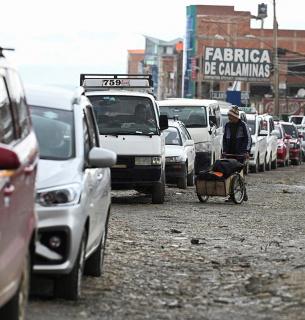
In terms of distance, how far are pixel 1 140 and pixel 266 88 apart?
4859 inches

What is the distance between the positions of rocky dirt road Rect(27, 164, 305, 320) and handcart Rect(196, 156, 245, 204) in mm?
816

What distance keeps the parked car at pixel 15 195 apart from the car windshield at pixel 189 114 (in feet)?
70.4

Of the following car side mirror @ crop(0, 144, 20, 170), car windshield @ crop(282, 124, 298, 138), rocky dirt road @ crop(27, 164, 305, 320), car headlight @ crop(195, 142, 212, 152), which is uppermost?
car side mirror @ crop(0, 144, 20, 170)

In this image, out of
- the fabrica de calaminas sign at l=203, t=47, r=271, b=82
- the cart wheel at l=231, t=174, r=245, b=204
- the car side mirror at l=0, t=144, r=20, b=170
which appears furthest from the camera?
the fabrica de calaminas sign at l=203, t=47, r=271, b=82

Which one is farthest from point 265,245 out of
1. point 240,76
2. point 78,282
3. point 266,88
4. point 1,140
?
point 266,88

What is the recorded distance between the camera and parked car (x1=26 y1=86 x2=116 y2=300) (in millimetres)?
7297

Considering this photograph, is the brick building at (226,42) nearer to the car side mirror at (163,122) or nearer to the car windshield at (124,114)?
the car windshield at (124,114)

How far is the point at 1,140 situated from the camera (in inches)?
243

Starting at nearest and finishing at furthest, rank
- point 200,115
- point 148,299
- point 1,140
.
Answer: point 1,140 → point 148,299 → point 200,115

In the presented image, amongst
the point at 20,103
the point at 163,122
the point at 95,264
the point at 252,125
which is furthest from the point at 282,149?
the point at 20,103

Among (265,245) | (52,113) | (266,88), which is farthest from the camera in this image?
(266,88)

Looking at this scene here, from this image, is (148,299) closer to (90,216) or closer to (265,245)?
(90,216)

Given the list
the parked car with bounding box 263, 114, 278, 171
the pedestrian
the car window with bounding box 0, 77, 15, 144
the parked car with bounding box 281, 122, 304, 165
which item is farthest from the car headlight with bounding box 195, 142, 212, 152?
the car window with bounding box 0, 77, 15, 144

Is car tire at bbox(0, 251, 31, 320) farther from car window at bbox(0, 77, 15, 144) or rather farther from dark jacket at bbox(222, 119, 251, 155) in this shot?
dark jacket at bbox(222, 119, 251, 155)
